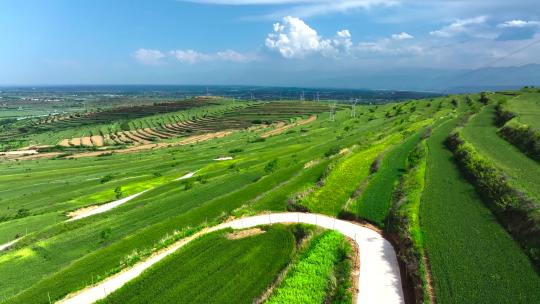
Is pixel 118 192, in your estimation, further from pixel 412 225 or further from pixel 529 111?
pixel 529 111

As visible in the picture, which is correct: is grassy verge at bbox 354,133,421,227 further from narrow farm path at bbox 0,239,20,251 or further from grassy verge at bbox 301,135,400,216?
narrow farm path at bbox 0,239,20,251

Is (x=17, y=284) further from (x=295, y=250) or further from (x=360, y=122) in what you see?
(x=360, y=122)

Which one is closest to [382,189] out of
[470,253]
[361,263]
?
[361,263]

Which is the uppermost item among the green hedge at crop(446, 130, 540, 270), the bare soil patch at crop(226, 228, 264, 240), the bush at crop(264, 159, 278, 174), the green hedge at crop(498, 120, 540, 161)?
the green hedge at crop(498, 120, 540, 161)

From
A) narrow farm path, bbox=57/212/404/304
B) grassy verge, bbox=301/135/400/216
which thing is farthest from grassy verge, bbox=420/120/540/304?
grassy verge, bbox=301/135/400/216

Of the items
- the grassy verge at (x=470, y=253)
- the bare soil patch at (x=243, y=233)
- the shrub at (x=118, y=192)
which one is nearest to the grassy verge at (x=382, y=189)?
the grassy verge at (x=470, y=253)

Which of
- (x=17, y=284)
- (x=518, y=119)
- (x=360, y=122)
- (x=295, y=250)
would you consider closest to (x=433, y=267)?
(x=295, y=250)

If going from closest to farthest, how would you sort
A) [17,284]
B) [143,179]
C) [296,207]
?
[17,284] < [296,207] < [143,179]
